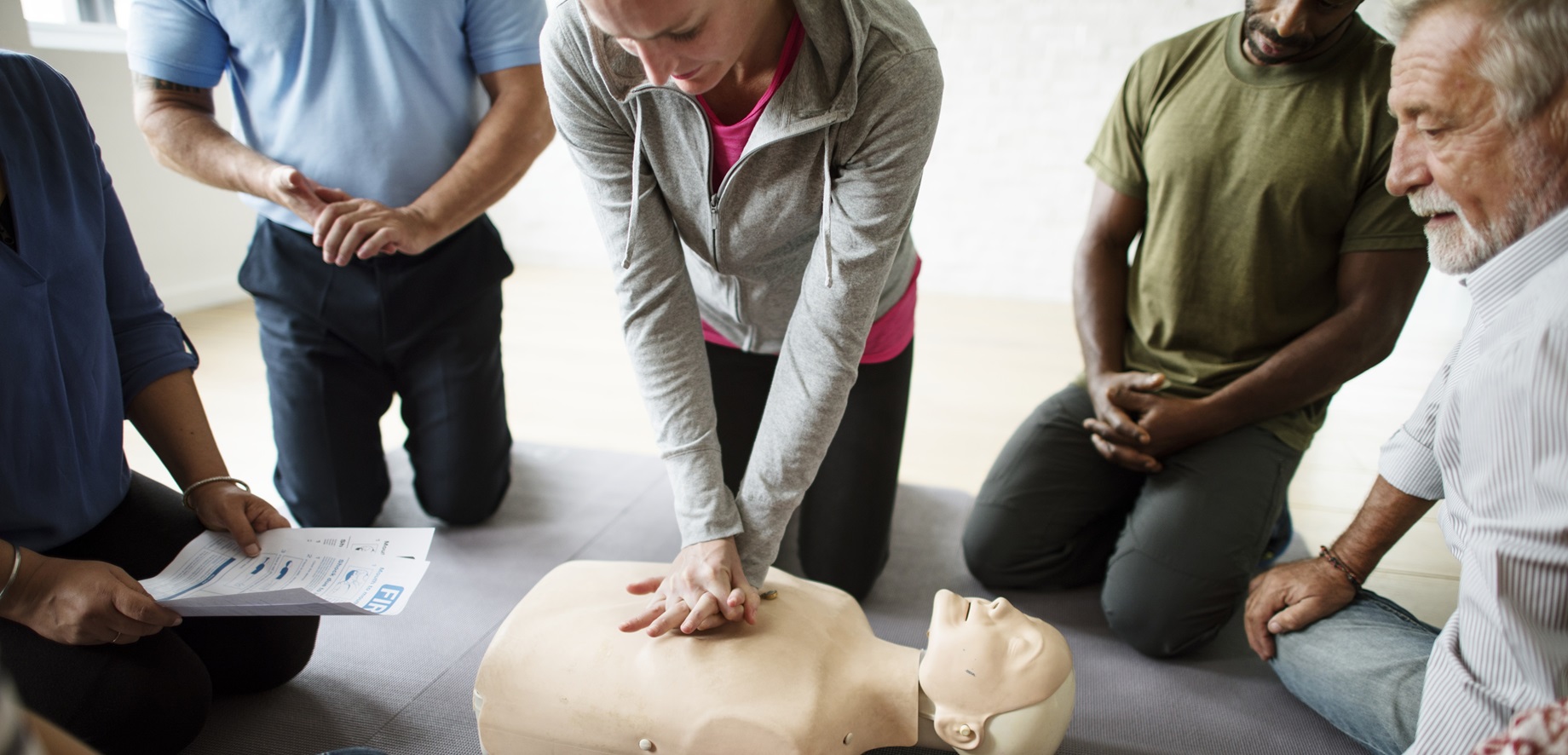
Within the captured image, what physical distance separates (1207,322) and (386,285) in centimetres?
156

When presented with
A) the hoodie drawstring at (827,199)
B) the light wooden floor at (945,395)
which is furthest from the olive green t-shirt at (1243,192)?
the hoodie drawstring at (827,199)

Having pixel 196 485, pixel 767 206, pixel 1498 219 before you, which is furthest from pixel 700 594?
pixel 1498 219

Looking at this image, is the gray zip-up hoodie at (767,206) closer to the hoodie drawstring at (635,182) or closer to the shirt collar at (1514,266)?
the hoodie drawstring at (635,182)

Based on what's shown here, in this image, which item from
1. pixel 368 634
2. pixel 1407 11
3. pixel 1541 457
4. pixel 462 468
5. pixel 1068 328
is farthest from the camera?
pixel 1068 328

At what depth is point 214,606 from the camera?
1.17m

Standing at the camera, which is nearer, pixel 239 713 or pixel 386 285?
pixel 239 713

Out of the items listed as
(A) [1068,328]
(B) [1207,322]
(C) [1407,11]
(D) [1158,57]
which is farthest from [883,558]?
(A) [1068,328]

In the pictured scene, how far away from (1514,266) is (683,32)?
0.91m

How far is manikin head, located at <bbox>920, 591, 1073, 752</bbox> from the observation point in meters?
1.14

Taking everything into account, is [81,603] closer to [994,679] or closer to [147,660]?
[147,660]

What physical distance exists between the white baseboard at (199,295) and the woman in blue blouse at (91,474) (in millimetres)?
2287

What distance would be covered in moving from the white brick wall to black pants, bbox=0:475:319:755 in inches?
127

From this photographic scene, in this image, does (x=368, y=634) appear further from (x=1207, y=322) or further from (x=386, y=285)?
(x=1207, y=322)

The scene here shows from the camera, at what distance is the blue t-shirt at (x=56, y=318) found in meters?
1.16
